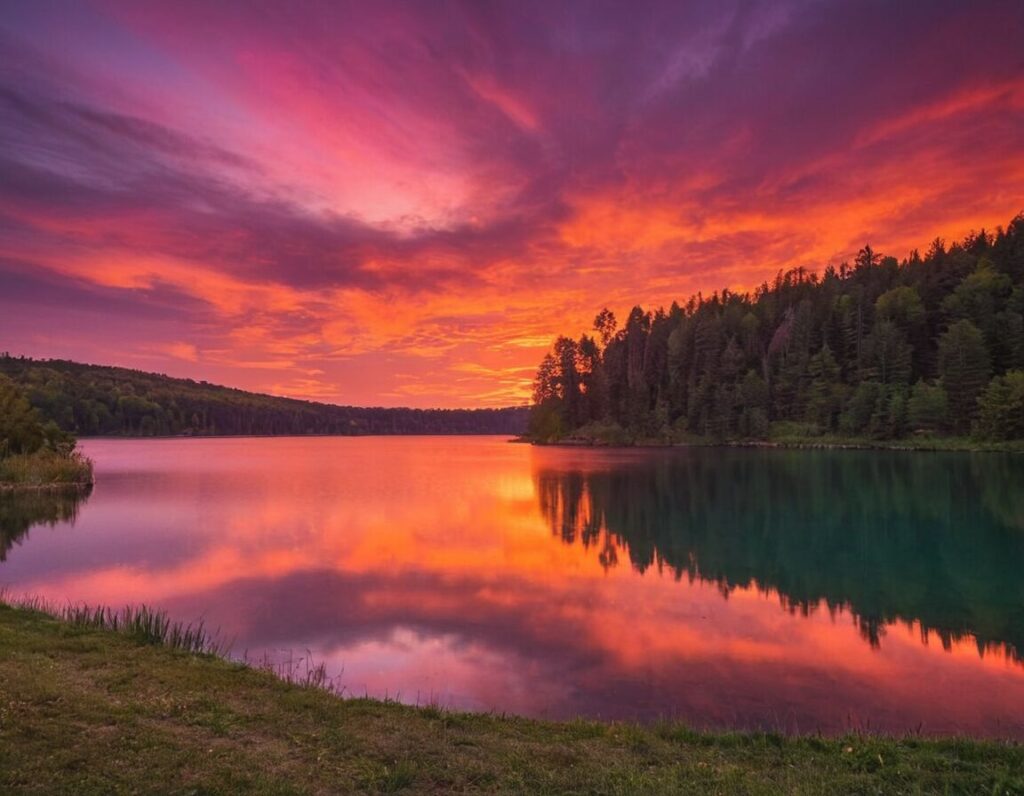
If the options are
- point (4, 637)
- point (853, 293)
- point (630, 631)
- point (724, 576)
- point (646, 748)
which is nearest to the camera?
point (646, 748)

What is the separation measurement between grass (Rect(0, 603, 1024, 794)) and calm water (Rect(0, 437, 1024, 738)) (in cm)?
287

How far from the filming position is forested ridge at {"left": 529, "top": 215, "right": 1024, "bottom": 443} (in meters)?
111

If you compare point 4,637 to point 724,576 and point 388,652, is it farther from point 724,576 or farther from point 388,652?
point 724,576

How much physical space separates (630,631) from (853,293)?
159m

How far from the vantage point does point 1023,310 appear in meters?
119

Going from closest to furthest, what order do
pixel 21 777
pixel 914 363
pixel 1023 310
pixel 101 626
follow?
pixel 21 777 < pixel 101 626 < pixel 1023 310 < pixel 914 363

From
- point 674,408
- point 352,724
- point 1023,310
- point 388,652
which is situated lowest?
point 388,652

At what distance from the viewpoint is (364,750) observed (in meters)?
8.79

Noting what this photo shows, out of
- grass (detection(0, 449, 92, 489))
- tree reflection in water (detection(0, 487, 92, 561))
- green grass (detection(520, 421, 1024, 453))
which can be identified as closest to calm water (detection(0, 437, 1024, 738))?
tree reflection in water (detection(0, 487, 92, 561))

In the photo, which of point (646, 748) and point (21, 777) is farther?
point (646, 748)

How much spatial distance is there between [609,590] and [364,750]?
15208 mm

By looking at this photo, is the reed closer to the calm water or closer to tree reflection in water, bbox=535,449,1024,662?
the calm water

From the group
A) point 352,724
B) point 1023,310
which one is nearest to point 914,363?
point 1023,310

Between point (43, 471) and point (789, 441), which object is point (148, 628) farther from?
point (789, 441)
